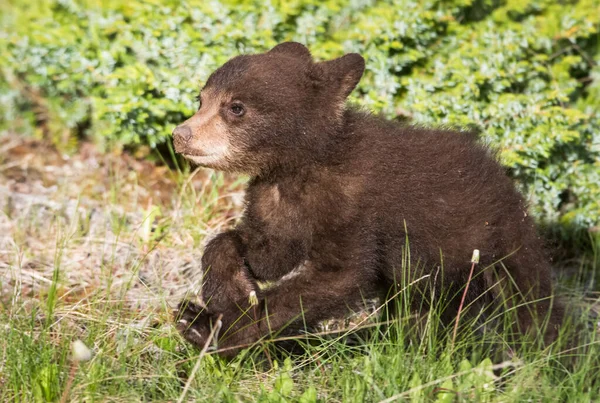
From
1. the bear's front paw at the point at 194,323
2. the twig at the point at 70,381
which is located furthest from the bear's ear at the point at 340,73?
the twig at the point at 70,381

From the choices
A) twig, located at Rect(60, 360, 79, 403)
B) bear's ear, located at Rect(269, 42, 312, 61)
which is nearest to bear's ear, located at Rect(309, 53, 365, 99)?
bear's ear, located at Rect(269, 42, 312, 61)

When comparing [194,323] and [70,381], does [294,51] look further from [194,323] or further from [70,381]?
[70,381]

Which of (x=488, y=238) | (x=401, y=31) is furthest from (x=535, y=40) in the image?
(x=488, y=238)

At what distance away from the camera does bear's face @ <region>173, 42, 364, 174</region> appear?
4.77 meters

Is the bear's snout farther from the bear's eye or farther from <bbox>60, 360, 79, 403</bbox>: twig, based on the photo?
<bbox>60, 360, 79, 403</bbox>: twig

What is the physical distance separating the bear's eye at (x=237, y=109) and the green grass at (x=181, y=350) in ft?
2.91

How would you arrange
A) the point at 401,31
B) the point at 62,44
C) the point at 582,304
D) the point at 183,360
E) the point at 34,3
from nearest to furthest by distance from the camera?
the point at 183,360 → the point at 582,304 → the point at 401,31 → the point at 62,44 → the point at 34,3

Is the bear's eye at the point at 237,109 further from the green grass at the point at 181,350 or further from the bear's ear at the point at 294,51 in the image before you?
the green grass at the point at 181,350

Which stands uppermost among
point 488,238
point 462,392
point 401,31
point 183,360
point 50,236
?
point 401,31

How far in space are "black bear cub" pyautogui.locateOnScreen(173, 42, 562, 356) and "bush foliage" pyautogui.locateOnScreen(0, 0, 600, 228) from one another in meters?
1.48

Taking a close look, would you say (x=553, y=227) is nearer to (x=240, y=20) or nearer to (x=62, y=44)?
(x=240, y=20)

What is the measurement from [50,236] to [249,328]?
8.47 ft

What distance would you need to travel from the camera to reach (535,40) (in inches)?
295

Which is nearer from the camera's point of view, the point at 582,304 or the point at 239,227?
the point at 239,227
